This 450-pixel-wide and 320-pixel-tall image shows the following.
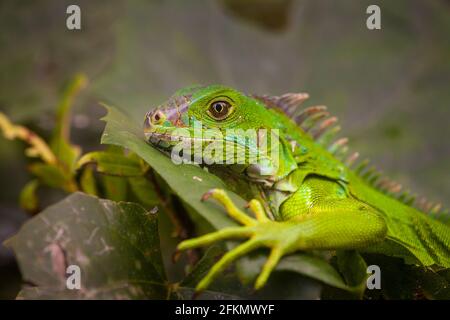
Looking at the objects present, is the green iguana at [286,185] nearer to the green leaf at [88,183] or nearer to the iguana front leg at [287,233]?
the iguana front leg at [287,233]

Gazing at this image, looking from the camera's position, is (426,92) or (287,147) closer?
(287,147)

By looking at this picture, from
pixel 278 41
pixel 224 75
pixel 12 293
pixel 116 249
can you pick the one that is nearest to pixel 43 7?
pixel 224 75

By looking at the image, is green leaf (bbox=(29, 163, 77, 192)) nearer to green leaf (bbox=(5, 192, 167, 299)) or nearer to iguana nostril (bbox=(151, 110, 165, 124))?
iguana nostril (bbox=(151, 110, 165, 124))

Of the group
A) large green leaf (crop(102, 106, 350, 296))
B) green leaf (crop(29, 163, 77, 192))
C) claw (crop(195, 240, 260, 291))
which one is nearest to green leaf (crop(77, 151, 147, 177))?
large green leaf (crop(102, 106, 350, 296))

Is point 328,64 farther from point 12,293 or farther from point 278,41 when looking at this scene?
point 12,293

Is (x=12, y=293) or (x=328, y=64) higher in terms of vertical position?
(x=328, y=64)

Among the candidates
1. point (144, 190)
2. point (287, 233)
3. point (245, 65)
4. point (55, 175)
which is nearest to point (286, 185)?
point (287, 233)
